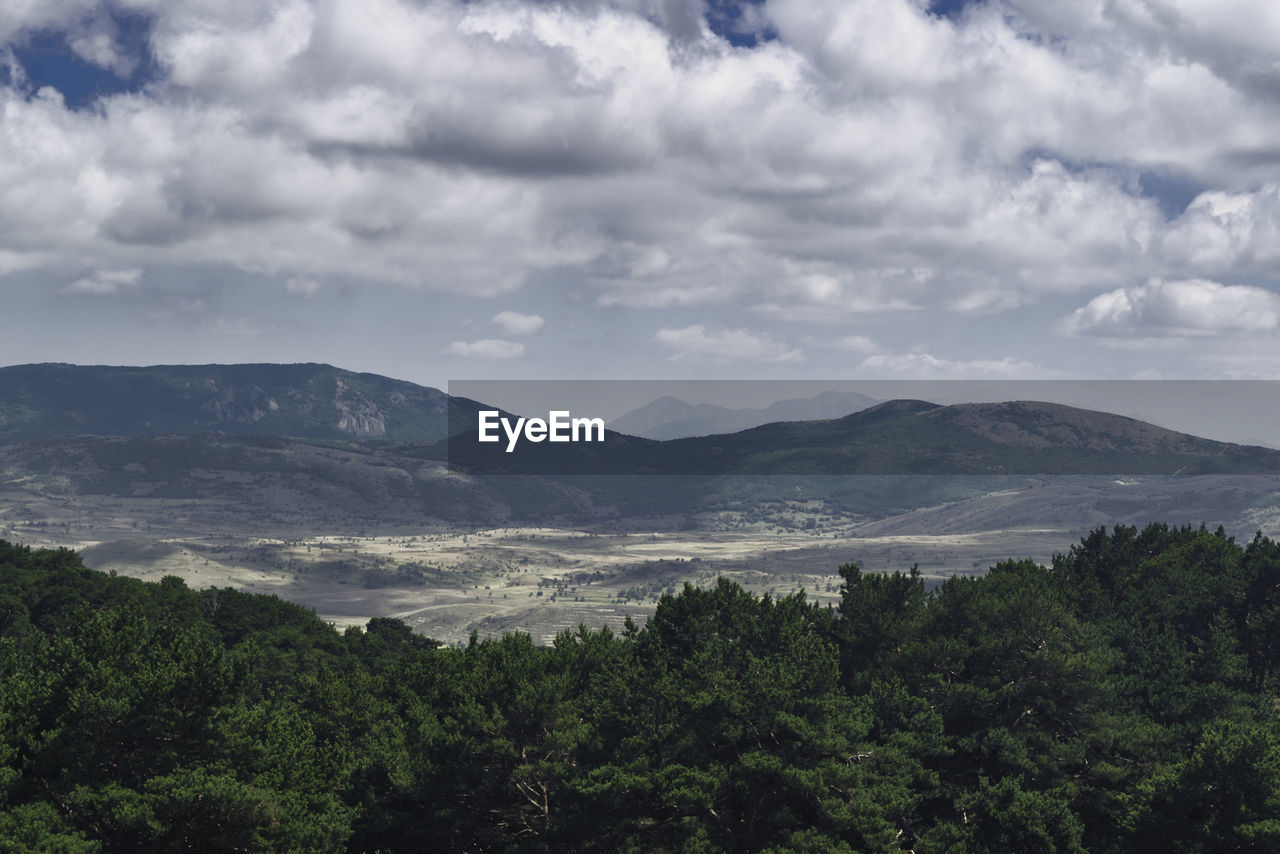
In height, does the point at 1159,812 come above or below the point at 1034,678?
below

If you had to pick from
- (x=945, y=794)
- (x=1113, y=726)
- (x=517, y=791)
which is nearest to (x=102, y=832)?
(x=517, y=791)

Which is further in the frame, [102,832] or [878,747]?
[878,747]

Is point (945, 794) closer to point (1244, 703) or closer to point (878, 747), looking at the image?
point (878, 747)

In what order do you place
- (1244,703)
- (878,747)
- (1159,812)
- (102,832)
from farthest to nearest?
1. (1244,703)
2. (878,747)
3. (1159,812)
4. (102,832)

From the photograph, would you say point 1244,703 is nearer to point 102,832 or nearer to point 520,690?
point 520,690

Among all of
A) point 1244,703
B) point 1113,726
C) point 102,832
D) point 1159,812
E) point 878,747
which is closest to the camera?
point 102,832

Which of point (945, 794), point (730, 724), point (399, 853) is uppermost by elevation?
point (730, 724)

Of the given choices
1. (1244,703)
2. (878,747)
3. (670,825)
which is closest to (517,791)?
(670,825)
